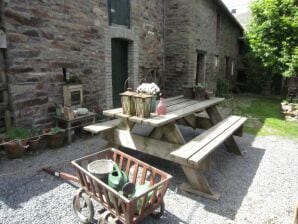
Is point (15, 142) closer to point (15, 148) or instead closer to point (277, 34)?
point (15, 148)

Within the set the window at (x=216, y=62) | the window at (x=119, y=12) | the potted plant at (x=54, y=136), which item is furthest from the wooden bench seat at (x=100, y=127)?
the window at (x=216, y=62)

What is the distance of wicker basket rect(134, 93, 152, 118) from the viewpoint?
10.2 feet

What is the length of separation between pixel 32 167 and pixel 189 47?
20.9 ft

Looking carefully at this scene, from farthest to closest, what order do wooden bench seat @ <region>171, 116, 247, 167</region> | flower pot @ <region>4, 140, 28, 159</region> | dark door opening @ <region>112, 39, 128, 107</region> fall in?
dark door opening @ <region>112, 39, 128, 107</region> → flower pot @ <region>4, 140, 28, 159</region> → wooden bench seat @ <region>171, 116, 247, 167</region>

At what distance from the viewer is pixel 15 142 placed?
150 inches

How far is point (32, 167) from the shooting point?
3635 mm

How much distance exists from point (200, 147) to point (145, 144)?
829 mm

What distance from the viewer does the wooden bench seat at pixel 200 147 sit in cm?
275

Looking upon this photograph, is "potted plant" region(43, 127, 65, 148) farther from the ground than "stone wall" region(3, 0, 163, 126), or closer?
closer

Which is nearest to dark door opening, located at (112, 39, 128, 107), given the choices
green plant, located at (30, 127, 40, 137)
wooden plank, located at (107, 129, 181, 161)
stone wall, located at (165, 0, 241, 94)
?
stone wall, located at (165, 0, 241, 94)

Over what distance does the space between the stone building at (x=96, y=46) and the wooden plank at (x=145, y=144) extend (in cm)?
183

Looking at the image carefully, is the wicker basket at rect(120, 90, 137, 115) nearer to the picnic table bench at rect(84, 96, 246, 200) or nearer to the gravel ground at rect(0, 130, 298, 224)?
the picnic table bench at rect(84, 96, 246, 200)

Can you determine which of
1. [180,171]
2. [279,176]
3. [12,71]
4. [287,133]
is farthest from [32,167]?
[287,133]

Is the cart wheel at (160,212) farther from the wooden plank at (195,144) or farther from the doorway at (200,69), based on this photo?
the doorway at (200,69)
